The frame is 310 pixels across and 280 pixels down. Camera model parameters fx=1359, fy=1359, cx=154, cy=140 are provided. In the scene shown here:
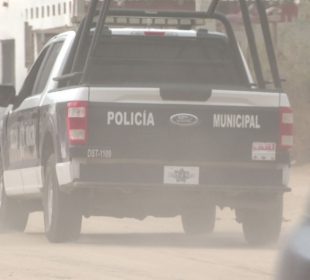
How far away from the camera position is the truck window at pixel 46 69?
13.8 meters

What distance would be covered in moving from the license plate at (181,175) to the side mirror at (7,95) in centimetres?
250

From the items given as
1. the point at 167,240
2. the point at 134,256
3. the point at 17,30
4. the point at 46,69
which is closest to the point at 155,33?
the point at 46,69

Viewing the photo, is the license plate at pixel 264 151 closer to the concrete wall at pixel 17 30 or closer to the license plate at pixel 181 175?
the license plate at pixel 181 175

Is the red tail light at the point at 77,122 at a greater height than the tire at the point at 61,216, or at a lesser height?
greater

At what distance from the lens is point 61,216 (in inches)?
482

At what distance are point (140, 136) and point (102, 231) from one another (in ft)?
9.31

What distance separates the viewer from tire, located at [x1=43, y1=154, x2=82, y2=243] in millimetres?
12289

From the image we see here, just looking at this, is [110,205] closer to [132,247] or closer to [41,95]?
[132,247]

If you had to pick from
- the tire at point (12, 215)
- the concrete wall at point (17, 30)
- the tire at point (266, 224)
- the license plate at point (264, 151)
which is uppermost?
the license plate at point (264, 151)

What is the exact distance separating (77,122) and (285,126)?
1885 mm

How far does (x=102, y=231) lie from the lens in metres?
14.7

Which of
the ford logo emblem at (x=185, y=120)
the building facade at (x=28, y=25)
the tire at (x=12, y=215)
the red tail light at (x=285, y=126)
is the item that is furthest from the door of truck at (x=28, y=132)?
the building facade at (x=28, y=25)

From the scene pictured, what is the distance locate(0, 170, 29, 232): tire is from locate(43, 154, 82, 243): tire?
2055 mm

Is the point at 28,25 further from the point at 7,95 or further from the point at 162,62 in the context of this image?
the point at 162,62
